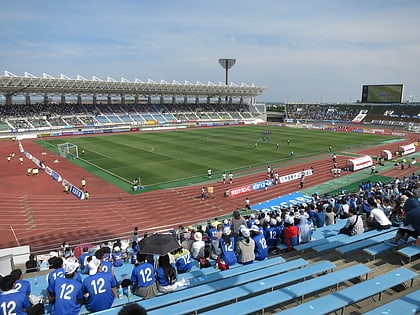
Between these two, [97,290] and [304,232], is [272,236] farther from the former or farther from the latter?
[97,290]

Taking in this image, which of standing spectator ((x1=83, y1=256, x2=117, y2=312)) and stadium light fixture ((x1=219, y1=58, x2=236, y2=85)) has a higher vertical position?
stadium light fixture ((x1=219, y1=58, x2=236, y2=85))

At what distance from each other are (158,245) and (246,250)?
2607mm

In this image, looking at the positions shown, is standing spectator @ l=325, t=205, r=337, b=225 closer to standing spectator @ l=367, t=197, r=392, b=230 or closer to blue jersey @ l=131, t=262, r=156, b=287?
standing spectator @ l=367, t=197, r=392, b=230

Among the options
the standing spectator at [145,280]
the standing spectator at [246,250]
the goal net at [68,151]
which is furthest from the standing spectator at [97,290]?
the goal net at [68,151]

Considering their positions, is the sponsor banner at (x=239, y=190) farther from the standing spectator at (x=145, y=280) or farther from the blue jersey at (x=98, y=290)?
the blue jersey at (x=98, y=290)

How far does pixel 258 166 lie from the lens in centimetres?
3631

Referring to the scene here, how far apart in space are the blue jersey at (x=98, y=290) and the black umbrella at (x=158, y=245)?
39.8 inches

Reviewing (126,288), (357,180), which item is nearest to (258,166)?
(357,180)

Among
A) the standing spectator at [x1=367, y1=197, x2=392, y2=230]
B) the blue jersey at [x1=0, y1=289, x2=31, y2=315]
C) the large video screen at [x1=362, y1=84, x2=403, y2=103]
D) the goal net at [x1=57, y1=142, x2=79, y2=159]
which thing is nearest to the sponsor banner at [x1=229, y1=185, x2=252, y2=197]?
the standing spectator at [x1=367, y1=197, x2=392, y2=230]

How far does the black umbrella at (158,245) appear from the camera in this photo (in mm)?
6820

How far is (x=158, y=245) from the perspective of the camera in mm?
6980

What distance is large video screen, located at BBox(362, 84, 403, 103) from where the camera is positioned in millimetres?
82562

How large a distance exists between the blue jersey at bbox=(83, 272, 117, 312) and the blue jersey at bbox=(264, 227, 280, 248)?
5618 millimetres

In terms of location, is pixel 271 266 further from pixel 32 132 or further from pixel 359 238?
pixel 32 132
